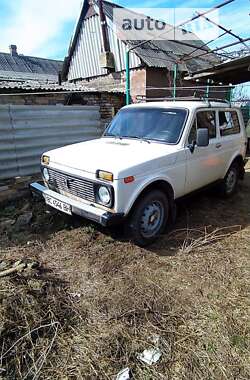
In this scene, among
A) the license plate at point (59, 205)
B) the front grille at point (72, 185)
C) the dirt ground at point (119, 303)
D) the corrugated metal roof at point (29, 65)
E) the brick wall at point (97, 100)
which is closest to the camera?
the dirt ground at point (119, 303)

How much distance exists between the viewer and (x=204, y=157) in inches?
178

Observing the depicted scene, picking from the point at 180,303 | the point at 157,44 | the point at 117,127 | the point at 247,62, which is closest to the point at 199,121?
the point at 117,127

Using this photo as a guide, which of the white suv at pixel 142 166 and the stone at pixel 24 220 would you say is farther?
the stone at pixel 24 220

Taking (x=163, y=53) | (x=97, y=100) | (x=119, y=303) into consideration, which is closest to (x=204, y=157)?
(x=119, y=303)

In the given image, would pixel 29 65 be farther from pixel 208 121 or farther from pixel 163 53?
pixel 208 121

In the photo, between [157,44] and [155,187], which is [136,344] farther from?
[157,44]

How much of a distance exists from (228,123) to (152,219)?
274 cm

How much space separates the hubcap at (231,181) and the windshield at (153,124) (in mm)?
2028

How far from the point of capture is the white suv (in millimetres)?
3305

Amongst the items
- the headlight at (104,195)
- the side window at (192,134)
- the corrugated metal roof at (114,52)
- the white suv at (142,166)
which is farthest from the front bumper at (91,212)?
the corrugated metal roof at (114,52)

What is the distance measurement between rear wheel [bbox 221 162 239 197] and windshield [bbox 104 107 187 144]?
188cm

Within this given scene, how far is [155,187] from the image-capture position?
3.73 meters

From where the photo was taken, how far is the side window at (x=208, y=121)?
4.41m

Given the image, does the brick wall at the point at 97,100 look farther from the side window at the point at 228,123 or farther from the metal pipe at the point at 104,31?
the metal pipe at the point at 104,31
